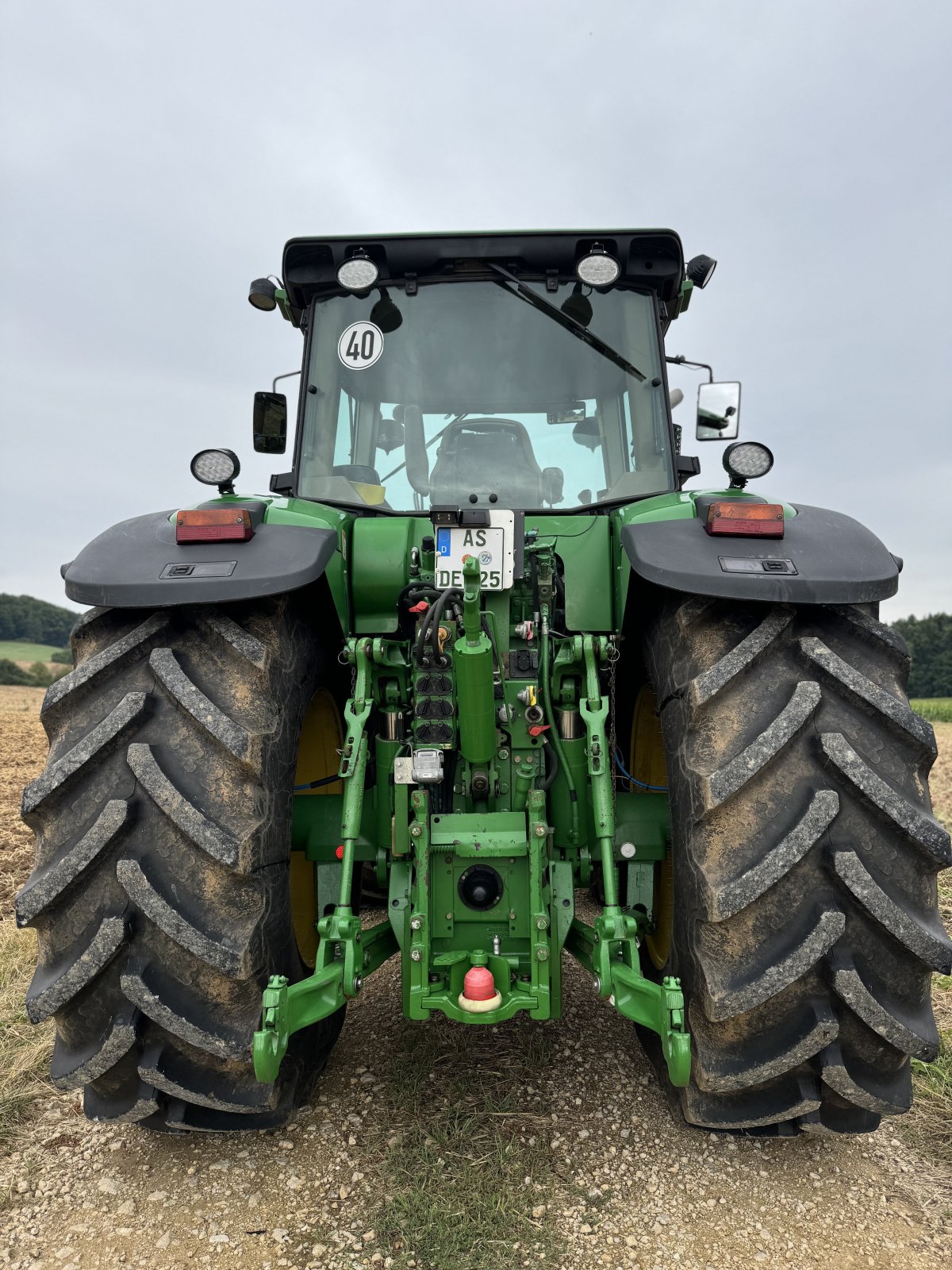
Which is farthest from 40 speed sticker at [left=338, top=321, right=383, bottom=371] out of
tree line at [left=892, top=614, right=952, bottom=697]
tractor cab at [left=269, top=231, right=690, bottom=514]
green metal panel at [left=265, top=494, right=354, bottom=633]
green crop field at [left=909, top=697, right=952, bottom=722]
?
tree line at [left=892, top=614, right=952, bottom=697]

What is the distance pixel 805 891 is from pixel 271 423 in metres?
2.72

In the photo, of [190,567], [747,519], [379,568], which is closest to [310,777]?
[379,568]

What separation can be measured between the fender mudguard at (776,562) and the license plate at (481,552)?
1.15ft

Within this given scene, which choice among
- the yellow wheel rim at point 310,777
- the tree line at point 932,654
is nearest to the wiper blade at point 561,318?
the yellow wheel rim at point 310,777

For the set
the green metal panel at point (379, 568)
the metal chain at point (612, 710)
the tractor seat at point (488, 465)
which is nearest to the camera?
the metal chain at point (612, 710)

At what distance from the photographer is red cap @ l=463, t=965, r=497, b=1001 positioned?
208 cm

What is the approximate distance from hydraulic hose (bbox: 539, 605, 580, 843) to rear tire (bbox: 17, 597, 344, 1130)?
0.78 m

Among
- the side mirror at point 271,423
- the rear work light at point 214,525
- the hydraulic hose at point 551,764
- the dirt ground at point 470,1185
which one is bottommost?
the dirt ground at point 470,1185

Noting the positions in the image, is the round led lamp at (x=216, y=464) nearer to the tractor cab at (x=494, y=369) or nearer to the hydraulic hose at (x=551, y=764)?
the tractor cab at (x=494, y=369)

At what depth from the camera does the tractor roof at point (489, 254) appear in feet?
10.0

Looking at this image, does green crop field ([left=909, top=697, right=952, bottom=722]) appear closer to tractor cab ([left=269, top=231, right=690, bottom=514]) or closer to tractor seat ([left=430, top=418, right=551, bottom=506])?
tractor cab ([left=269, top=231, right=690, bottom=514])

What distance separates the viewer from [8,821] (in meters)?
6.07

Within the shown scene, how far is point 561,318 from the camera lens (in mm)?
3127

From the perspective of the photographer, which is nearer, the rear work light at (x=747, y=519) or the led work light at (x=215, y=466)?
the rear work light at (x=747, y=519)
